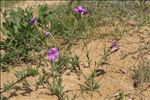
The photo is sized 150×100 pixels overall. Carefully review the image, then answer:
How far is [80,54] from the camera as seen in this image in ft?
11.8

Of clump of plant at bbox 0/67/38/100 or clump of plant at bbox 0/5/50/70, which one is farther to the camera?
clump of plant at bbox 0/5/50/70

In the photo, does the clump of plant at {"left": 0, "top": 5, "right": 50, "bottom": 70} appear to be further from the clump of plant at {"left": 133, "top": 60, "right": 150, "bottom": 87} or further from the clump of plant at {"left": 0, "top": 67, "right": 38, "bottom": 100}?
the clump of plant at {"left": 133, "top": 60, "right": 150, "bottom": 87}

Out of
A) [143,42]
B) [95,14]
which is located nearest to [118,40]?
[143,42]

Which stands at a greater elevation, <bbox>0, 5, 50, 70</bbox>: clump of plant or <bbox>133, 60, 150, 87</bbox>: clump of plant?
<bbox>0, 5, 50, 70</bbox>: clump of plant

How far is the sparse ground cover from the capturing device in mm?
3076

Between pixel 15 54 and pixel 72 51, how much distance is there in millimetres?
530

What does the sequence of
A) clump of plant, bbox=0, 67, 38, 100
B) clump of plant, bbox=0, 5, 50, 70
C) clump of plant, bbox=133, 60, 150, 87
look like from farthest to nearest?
1. clump of plant, bbox=0, 5, 50, 70
2. clump of plant, bbox=0, 67, 38, 100
3. clump of plant, bbox=133, 60, 150, 87

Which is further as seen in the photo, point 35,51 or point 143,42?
point 35,51

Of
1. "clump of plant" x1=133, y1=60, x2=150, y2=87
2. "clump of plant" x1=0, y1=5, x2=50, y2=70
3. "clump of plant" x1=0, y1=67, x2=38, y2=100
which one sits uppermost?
"clump of plant" x1=0, y1=5, x2=50, y2=70

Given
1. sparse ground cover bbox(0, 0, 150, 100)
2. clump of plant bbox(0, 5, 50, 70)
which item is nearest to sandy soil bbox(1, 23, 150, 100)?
sparse ground cover bbox(0, 0, 150, 100)

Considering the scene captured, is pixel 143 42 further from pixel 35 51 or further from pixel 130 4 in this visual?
pixel 35 51

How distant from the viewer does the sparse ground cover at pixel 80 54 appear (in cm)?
308

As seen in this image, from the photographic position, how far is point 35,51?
3.82 m

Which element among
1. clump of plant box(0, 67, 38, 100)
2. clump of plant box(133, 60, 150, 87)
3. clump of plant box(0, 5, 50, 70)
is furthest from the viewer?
clump of plant box(0, 5, 50, 70)
